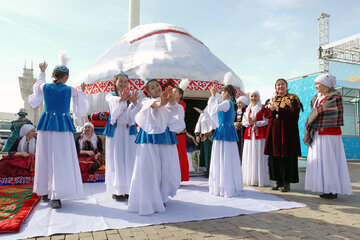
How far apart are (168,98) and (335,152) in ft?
8.36

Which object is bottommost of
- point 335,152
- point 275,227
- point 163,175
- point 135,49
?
point 275,227

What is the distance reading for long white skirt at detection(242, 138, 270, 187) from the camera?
4488 millimetres

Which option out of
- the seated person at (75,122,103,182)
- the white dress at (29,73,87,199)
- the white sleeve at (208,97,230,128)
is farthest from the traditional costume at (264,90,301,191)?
the seated person at (75,122,103,182)

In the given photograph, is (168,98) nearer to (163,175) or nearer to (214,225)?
(163,175)

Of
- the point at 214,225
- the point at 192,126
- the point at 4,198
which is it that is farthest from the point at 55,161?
the point at 192,126

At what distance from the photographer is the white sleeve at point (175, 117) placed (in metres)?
2.93

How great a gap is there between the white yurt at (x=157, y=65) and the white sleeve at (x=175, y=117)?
13.7 ft

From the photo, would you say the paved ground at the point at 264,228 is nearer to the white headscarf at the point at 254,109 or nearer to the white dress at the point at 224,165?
the white dress at the point at 224,165

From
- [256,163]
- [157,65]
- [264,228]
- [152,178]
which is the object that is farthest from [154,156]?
[157,65]

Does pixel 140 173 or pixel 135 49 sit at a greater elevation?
pixel 135 49

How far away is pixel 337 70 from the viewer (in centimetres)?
1232

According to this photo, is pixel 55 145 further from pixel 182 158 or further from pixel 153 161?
pixel 182 158

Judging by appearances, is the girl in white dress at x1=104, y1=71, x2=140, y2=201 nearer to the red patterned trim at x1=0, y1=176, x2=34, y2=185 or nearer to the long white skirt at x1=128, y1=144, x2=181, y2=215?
the long white skirt at x1=128, y1=144, x2=181, y2=215

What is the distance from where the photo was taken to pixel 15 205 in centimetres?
304
